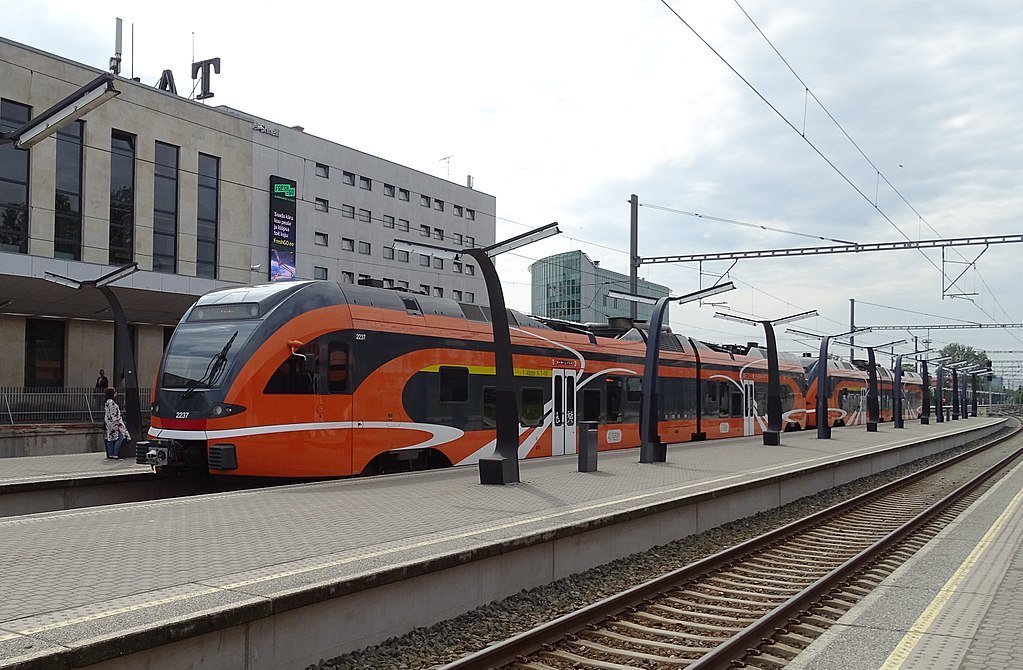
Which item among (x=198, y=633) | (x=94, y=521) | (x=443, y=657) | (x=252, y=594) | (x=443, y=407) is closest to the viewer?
(x=198, y=633)

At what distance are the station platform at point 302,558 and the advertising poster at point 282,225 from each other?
32135 millimetres

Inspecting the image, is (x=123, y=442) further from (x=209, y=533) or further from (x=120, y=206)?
(x=120, y=206)

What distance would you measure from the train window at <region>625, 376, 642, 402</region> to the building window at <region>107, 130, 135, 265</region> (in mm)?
21909

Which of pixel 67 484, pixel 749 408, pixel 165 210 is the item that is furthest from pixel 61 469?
pixel 165 210

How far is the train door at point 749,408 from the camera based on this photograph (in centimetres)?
3032

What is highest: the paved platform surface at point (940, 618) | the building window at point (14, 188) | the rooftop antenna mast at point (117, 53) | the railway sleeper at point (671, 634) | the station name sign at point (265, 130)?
the station name sign at point (265, 130)

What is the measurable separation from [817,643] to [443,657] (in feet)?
9.58

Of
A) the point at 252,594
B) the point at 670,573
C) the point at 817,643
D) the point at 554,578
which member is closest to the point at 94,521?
the point at 252,594

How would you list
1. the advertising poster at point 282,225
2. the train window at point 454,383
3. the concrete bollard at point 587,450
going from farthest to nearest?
the advertising poster at point 282,225, the train window at point 454,383, the concrete bollard at point 587,450

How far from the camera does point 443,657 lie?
7059 mm

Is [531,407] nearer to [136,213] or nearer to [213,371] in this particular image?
[213,371]

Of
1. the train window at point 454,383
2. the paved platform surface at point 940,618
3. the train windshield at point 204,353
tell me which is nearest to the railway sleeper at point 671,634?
the paved platform surface at point 940,618

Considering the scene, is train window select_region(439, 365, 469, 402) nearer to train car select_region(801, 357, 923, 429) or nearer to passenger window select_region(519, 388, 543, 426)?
passenger window select_region(519, 388, 543, 426)

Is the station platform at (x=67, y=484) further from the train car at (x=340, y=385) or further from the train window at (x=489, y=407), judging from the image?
the train window at (x=489, y=407)
